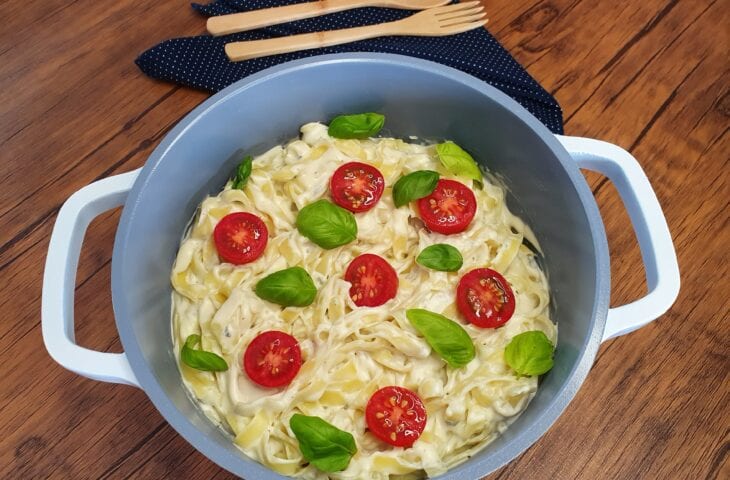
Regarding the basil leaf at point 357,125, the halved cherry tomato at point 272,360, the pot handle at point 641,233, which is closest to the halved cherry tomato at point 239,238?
the halved cherry tomato at point 272,360

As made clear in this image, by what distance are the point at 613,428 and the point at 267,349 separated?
35.8 inches

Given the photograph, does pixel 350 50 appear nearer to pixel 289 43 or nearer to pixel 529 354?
pixel 289 43

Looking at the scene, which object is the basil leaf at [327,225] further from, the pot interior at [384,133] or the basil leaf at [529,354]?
the basil leaf at [529,354]

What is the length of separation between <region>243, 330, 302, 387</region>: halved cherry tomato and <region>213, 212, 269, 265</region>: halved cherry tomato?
223 millimetres

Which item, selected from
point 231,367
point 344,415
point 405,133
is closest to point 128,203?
point 231,367

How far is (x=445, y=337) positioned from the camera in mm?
1497

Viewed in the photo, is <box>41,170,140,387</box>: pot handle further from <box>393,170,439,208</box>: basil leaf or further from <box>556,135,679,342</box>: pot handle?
<box>556,135,679,342</box>: pot handle

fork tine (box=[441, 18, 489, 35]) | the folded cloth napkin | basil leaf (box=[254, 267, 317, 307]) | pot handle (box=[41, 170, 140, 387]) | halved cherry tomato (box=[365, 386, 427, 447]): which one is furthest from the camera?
fork tine (box=[441, 18, 489, 35])

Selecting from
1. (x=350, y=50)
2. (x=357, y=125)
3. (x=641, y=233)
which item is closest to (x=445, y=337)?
(x=641, y=233)

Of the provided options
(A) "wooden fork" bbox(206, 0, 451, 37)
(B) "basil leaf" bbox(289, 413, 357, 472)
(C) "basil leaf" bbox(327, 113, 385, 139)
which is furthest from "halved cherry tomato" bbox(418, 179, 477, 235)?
(A) "wooden fork" bbox(206, 0, 451, 37)

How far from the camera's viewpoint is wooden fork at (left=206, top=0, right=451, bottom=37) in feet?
7.06

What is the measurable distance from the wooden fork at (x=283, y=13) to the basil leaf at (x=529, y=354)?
3.99ft

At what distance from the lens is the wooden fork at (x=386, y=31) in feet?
6.89

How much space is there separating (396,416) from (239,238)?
0.57 m
